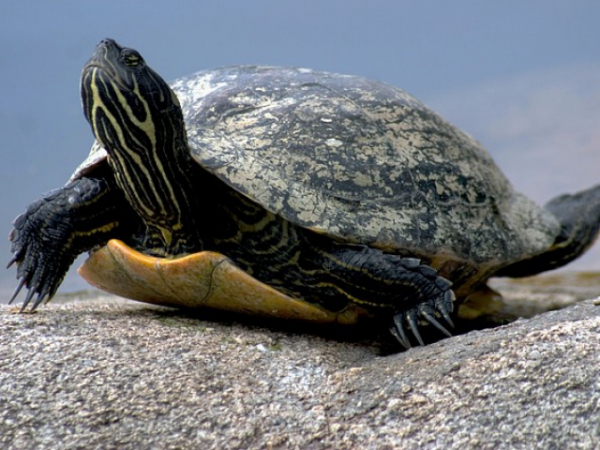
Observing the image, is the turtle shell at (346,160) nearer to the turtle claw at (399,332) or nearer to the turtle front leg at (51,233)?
the turtle front leg at (51,233)

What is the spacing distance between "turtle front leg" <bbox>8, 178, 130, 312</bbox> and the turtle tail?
2566mm

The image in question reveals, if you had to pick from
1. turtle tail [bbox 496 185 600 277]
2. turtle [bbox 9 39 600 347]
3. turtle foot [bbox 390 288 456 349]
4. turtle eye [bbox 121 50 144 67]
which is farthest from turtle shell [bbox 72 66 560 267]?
turtle tail [bbox 496 185 600 277]

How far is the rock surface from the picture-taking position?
184 centimetres

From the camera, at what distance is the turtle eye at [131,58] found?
2.59m

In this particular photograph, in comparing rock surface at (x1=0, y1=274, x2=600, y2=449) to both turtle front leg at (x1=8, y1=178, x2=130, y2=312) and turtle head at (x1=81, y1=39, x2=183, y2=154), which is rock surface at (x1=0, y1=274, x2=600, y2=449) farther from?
turtle head at (x1=81, y1=39, x2=183, y2=154)

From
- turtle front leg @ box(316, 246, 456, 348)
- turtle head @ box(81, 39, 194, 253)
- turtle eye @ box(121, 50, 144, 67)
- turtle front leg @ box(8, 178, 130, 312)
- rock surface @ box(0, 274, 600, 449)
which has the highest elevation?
turtle eye @ box(121, 50, 144, 67)

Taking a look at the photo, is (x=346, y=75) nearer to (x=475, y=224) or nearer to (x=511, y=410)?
(x=475, y=224)

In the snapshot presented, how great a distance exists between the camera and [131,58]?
2607 mm

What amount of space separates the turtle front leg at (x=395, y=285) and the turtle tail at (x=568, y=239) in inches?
64.1

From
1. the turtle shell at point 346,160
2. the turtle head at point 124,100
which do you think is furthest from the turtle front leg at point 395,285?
the turtle head at point 124,100

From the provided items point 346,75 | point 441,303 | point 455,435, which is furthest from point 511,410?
point 346,75

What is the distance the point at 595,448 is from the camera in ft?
5.56

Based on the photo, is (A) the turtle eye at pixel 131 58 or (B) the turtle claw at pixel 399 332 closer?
(A) the turtle eye at pixel 131 58

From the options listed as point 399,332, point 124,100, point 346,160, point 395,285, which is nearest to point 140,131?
point 124,100
